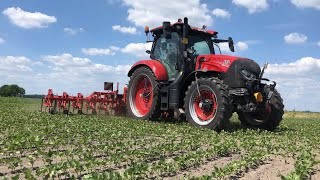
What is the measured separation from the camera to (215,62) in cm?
1038

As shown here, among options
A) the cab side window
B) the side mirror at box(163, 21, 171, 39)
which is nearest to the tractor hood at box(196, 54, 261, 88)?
the cab side window

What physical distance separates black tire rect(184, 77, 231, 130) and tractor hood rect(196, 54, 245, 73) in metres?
0.45

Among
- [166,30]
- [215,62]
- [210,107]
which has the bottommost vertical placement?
[210,107]

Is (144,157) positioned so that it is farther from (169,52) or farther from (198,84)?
(169,52)

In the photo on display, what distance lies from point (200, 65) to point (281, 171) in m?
5.63

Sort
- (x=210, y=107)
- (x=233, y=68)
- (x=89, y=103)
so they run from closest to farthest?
(x=233, y=68)
(x=210, y=107)
(x=89, y=103)

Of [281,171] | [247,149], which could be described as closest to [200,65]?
[247,149]

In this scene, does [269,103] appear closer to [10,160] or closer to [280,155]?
[280,155]

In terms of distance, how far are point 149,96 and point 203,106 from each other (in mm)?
2774

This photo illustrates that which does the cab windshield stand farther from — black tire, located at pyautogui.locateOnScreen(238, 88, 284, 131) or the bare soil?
the bare soil

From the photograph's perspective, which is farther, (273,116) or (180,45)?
(180,45)

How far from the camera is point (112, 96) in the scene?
13898 mm

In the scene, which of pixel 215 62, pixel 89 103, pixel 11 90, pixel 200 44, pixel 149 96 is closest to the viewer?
pixel 215 62

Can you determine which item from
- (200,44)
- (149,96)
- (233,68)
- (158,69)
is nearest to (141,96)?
(149,96)
